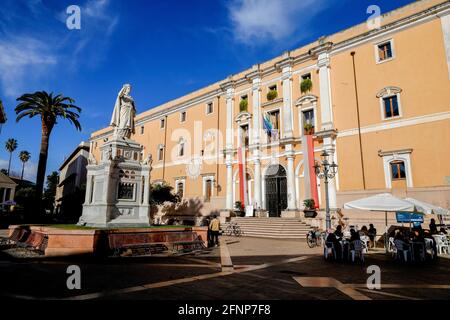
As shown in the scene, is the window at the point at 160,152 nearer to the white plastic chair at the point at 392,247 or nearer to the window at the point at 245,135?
the window at the point at 245,135

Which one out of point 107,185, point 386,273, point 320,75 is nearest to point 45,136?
point 107,185

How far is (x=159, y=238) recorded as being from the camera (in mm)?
10711

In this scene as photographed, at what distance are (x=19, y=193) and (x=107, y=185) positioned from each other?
63.9 m

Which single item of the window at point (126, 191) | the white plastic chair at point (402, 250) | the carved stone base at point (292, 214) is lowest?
the white plastic chair at point (402, 250)

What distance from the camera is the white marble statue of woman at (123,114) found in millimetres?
13250

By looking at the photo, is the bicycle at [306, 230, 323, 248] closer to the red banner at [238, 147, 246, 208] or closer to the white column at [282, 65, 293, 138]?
the white column at [282, 65, 293, 138]

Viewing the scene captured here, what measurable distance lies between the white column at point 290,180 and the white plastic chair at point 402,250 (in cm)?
1176

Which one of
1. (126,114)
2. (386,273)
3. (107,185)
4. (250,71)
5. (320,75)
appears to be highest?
(250,71)

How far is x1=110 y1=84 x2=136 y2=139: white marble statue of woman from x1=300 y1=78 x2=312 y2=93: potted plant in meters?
14.7

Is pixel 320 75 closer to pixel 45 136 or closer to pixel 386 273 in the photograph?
pixel 386 273

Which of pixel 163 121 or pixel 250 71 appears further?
pixel 163 121

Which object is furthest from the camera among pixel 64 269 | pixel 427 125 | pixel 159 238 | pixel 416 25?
pixel 416 25

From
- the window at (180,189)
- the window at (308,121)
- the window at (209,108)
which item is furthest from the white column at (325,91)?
the window at (180,189)

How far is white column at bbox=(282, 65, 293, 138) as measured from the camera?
23.6 metres
